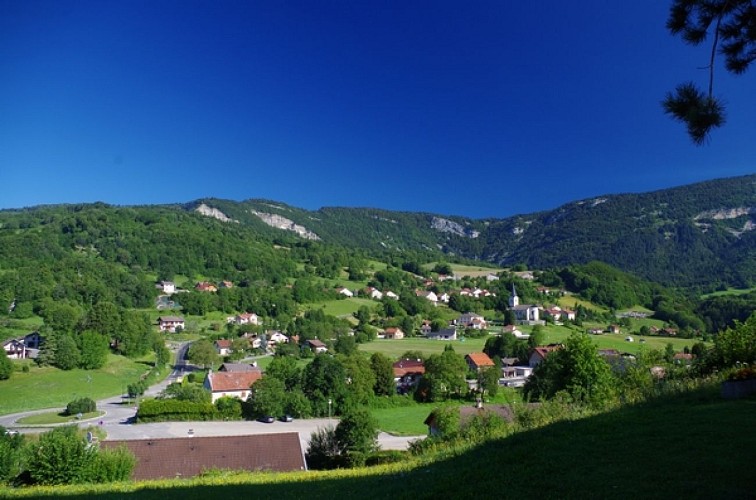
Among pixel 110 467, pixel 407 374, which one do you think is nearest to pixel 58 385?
pixel 407 374

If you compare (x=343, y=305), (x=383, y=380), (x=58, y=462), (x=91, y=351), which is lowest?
(x=383, y=380)

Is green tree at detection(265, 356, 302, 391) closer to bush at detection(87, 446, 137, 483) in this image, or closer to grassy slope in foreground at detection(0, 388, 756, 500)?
bush at detection(87, 446, 137, 483)

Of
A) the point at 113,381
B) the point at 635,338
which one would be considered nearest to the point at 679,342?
the point at 635,338

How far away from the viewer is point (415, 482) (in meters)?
8.88

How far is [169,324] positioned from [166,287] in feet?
81.8

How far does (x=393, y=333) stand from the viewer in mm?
91188

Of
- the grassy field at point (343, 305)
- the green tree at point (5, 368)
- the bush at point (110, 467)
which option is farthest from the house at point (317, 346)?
the bush at point (110, 467)

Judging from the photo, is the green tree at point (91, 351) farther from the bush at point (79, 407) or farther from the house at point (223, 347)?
the house at point (223, 347)

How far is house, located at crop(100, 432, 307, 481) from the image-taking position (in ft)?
68.9

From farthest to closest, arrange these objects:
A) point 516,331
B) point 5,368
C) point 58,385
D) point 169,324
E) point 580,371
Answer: point 516,331 < point 169,324 < point 58,385 < point 5,368 < point 580,371

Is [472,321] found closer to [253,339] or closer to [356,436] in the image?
[253,339]

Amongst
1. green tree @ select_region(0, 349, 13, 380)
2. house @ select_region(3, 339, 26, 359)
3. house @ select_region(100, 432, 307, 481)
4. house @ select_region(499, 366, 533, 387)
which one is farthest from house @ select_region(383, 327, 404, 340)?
house @ select_region(100, 432, 307, 481)

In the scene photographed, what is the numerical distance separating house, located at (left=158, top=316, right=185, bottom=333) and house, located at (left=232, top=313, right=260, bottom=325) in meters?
9.56

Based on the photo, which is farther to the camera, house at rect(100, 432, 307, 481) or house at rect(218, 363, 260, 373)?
house at rect(218, 363, 260, 373)
